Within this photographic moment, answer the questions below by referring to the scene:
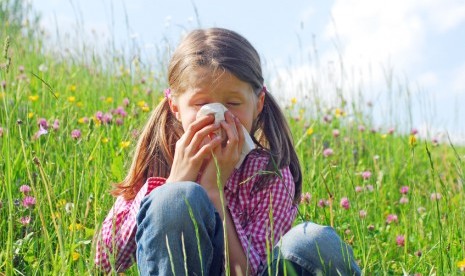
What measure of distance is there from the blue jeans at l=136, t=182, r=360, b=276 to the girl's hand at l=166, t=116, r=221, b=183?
0.18 meters

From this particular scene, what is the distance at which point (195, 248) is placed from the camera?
1673 mm

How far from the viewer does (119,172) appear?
2.44m

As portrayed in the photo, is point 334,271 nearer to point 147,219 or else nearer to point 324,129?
point 147,219

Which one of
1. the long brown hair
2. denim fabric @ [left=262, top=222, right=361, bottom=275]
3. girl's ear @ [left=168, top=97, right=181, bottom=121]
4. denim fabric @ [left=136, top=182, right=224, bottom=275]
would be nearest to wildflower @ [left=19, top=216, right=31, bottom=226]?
the long brown hair

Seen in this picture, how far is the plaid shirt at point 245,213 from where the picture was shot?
73.6 inches

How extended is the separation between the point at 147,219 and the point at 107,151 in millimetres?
Answer: 1220

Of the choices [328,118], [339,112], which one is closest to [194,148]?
[328,118]

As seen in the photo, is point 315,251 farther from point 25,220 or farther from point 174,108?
point 25,220

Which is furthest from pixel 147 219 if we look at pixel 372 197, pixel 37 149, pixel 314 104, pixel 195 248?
pixel 314 104

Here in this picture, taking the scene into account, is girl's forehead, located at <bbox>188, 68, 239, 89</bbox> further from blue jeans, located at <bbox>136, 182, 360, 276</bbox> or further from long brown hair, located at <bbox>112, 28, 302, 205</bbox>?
blue jeans, located at <bbox>136, 182, 360, 276</bbox>

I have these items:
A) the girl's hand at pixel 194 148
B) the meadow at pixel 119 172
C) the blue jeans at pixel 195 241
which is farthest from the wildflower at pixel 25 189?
the blue jeans at pixel 195 241

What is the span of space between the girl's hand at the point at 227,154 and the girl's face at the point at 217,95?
46 mm

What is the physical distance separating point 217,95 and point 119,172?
667mm

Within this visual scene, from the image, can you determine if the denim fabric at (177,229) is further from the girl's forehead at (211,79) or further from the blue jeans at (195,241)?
the girl's forehead at (211,79)
